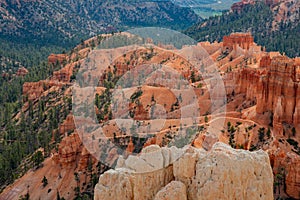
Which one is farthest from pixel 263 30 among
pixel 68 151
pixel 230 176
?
pixel 230 176

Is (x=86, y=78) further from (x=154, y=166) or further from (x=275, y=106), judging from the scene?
(x=154, y=166)

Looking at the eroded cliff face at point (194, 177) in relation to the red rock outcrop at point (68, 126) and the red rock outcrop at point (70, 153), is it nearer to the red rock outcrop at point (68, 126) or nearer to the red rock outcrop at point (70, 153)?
the red rock outcrop at point (70, 153)

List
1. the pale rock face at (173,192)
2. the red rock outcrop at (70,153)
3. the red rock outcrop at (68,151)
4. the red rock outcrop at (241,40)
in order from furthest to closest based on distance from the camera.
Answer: the red rock outcrop at (241,40)
the red rock outcrop at (68,151)
the red rock outcrop at (70,153)
the pale rock face at (173,192)

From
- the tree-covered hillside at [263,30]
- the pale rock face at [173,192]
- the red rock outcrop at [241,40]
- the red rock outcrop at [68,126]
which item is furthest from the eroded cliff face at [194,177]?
the tree-covered hillside at [263,30]

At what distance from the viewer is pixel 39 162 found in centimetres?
7031

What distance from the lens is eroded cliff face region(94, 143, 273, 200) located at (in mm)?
25938

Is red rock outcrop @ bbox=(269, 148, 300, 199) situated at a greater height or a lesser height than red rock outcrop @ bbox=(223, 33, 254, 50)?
lesser

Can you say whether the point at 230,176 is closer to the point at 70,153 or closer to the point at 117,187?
the point at 117,187

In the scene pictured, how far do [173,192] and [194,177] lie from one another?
1.49 metres

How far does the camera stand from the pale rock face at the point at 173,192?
2639 centimetres

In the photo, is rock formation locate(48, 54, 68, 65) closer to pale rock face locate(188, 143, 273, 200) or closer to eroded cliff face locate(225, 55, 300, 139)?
eroded cliff face locate(225, 55, 300, 139)

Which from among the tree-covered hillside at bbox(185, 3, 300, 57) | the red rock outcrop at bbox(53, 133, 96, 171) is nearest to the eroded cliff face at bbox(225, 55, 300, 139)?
the red rock outcrop at bbox(53, 133, 96, 171)

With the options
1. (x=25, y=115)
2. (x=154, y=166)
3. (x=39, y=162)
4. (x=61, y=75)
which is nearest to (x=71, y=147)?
(x=39, y=162)

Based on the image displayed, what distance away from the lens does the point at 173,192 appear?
26.4 meters
